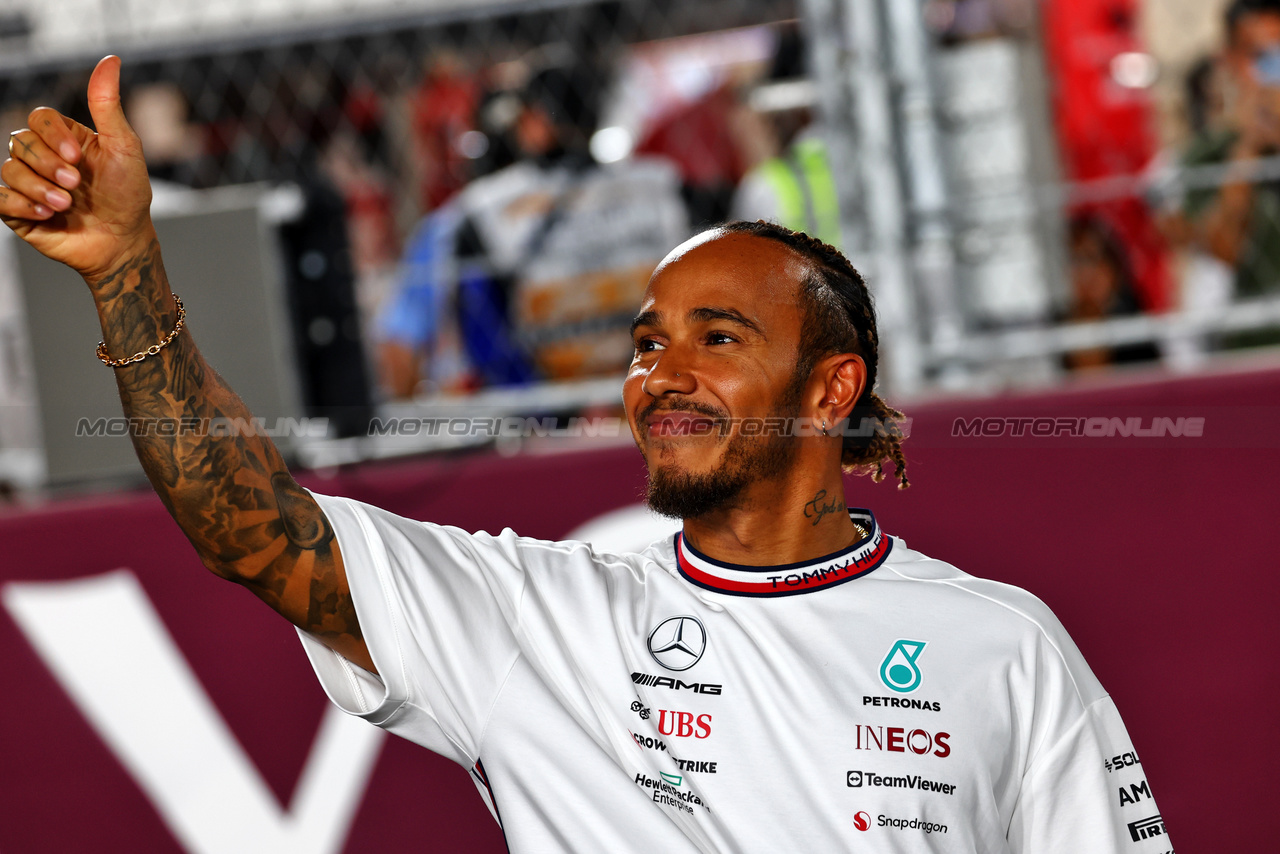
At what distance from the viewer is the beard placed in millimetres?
1767

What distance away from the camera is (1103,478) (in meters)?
2.68

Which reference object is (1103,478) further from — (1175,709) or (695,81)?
(695,81)

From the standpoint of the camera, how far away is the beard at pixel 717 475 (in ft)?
5.80

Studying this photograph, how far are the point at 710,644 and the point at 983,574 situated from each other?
115 centimetres

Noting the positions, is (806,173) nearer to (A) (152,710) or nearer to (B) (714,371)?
(B) (714,371)

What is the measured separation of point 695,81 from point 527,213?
9.55 ft

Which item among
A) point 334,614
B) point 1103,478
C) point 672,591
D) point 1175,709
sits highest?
point 334,614

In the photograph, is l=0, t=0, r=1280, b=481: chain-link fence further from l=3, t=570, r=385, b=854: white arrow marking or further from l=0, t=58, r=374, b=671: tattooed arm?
l=0, t=58, r=374, b=671: tattooed arm

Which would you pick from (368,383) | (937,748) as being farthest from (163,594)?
(937,748)

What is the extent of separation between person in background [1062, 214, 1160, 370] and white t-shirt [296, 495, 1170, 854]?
2.00 m

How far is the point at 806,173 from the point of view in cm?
354

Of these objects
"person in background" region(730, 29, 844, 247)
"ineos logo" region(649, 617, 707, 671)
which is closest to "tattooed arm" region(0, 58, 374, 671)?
"ineos logo" region(649, 617, 707, 671)

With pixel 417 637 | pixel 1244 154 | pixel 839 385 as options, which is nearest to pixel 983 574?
pixel 839 385

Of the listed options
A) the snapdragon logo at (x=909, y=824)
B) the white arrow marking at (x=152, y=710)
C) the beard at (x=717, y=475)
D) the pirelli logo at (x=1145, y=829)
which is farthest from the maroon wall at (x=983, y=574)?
the snapdragon logo at (x=909, y=824)
